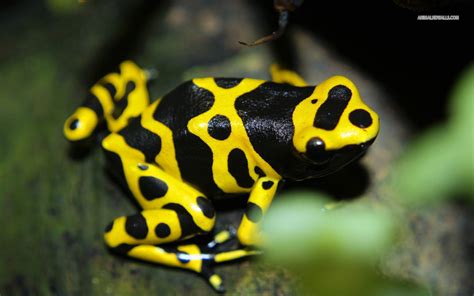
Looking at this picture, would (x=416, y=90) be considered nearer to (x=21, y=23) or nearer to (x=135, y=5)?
(x=135, y=5)

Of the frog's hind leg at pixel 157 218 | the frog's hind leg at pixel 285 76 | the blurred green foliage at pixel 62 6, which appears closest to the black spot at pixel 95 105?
the frog's hind leg at pixel 157 218

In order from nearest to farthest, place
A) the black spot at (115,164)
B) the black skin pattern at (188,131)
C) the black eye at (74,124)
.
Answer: the black skin pattern at (188,131) → the black spot at (115,164) → the black eye at (74,124)

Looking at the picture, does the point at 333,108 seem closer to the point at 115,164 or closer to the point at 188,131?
the point at 188,131

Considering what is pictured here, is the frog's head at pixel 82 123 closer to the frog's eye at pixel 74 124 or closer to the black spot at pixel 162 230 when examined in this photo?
the frog's eye at pixel 74 124

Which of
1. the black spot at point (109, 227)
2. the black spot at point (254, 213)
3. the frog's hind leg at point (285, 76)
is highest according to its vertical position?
the frog's hind leg at point (285, 76)

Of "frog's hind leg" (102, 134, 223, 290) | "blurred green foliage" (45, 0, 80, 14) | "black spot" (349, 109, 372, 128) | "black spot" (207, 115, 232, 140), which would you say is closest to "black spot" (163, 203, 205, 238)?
"frog's hind leg" (102, 134, 223, 290)

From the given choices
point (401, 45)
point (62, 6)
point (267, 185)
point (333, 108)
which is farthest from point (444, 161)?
point (62, 6)

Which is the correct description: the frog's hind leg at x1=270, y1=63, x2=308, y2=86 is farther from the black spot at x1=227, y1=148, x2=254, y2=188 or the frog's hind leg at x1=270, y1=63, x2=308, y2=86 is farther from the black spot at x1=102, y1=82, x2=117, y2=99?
the black spot at x1=102, y1=82, x2=117, y2=99
